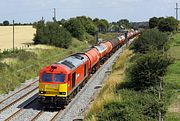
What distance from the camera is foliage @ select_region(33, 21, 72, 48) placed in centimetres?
7388

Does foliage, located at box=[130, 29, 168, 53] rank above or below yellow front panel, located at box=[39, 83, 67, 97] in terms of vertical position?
above

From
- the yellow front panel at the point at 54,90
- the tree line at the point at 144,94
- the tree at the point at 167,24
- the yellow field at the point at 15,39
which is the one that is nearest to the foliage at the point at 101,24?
the yellow field at the point at 15,39

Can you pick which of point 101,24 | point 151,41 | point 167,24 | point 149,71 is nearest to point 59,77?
point 149,71

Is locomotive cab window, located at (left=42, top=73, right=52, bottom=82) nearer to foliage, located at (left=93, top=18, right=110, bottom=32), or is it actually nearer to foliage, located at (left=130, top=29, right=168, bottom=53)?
foliage, located at (left=130, top=29, right=168, bottom=53)

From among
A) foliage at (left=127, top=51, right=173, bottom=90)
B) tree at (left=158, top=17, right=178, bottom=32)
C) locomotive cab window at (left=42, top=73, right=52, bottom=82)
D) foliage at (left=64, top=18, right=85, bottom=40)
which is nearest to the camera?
locomotive cab window at (left=42, top=73, right=52, bottom=82)

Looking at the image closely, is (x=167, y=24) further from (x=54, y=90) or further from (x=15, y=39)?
Answer: (x=54, y=90)

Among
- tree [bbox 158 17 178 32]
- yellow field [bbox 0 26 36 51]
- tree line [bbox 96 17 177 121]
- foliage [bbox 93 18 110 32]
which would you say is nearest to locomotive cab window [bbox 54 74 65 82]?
tree line [bbox 96 17 177 121]

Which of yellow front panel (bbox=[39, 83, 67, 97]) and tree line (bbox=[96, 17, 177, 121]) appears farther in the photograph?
yellow front panel (bbox=[39, 83, 67, 97])

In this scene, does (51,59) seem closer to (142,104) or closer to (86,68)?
(86,68)

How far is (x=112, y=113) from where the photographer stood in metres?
19.5

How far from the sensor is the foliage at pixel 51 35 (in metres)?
73.9

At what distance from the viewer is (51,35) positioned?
74.6 m

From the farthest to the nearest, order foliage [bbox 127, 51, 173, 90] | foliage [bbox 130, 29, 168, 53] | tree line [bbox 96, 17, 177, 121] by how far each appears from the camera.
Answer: foliage [bbox 130, 29, 168, 53], foliage [bbox 127, 51, 173, 90], tree line [bbox 96, 17, 177, 121]

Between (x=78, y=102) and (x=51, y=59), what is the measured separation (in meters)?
28.2
